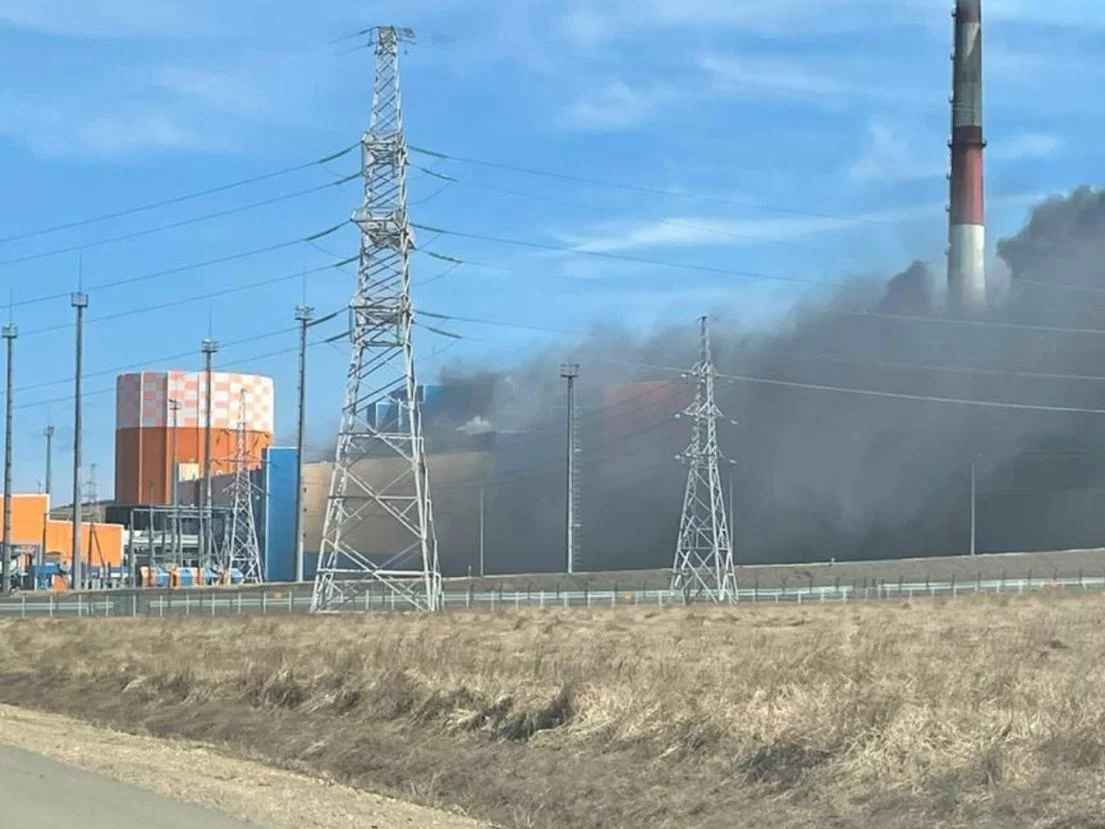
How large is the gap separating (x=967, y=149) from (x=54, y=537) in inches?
3363

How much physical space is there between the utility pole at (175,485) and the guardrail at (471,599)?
42175mm

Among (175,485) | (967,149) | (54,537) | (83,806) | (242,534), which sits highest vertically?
(967,149)

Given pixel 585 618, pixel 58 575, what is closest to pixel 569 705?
pixel 585 618

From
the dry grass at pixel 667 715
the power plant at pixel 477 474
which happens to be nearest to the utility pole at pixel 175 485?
the power plant at pixel 477 474

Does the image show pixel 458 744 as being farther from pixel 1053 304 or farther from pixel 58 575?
pixel 58 575

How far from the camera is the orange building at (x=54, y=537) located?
422 feet

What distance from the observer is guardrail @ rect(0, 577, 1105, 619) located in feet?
202

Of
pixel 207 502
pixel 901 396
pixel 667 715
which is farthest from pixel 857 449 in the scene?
pixel 667 715

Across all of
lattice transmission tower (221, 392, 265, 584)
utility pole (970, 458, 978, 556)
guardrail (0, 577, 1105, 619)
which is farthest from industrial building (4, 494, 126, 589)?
utility pole (970, 458, 978, 556)

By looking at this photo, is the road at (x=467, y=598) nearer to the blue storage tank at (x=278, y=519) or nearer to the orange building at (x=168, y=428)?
the blue storage tank at (x=278, y=519)

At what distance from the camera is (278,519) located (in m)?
136

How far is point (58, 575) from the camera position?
4747 inches

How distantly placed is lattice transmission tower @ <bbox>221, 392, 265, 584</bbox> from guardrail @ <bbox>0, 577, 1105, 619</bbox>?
38582mm

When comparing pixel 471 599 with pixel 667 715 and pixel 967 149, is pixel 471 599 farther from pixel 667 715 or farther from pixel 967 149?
pixel 967 149
